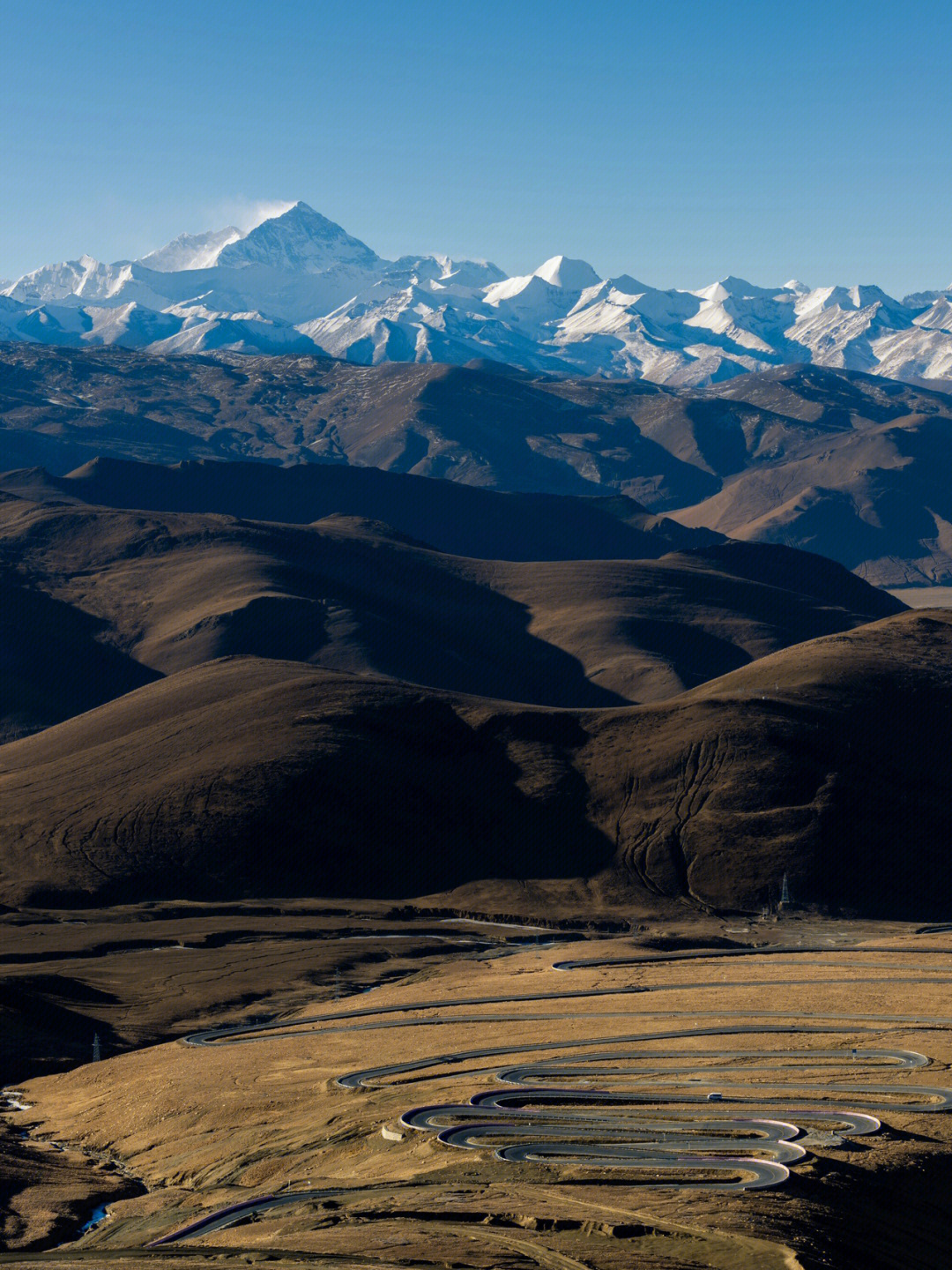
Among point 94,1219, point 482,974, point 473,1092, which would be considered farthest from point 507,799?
point 94,1219

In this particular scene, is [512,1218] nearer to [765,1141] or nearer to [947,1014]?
[765,1141]

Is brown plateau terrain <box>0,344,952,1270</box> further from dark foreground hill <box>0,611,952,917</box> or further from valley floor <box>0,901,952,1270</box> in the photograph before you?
dark foreground hill <box>0,611,952,917</box>

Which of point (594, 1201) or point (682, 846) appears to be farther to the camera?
point (682, 846)

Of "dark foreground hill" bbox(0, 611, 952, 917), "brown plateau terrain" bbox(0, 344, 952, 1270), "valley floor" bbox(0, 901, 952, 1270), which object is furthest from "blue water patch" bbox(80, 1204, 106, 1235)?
"dark foreground hill" bbox(0, 611, 952, 917)

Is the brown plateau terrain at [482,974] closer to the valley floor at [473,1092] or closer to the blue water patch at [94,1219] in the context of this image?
the blue water patch at [94,1219]

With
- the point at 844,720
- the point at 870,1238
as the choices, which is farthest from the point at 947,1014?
the point at 844,720

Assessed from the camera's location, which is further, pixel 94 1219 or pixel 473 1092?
pixel 473 1092

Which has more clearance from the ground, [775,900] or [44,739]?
[44,739]

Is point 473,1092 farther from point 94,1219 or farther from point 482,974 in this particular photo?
point 482,974
